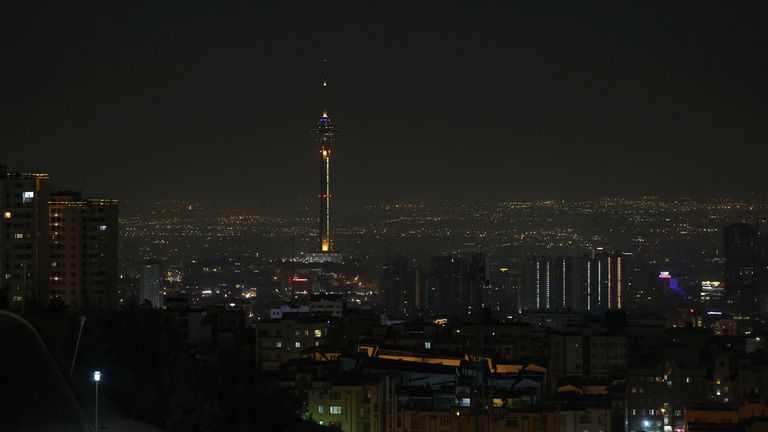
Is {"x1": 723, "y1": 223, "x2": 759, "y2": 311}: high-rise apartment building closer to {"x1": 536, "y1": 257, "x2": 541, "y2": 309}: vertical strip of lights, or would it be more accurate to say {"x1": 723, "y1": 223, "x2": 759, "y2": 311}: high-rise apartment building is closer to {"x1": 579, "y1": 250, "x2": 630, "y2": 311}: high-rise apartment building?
{"x1": 579, "y1": 250, "x2": 630, "y2": 311}: high-rise apartment building

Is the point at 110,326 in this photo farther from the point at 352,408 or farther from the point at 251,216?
the point at 251,216

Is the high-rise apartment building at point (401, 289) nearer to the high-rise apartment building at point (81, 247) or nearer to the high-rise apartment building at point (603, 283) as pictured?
the high-rise apartment building at point (603, 283)

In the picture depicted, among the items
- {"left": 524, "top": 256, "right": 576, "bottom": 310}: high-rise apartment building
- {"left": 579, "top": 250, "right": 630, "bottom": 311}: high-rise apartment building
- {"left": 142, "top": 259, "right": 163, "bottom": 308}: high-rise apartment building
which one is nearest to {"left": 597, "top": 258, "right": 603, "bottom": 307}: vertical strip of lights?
{"left": 579, "top": 250, "right": 630, "bottom": 311}: high-rise apartment building

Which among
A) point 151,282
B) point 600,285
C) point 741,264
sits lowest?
point 151,282

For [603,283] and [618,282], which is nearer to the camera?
[603,283]

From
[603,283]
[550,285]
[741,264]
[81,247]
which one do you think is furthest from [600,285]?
[81,247]

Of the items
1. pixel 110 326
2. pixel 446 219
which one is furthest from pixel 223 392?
pixel 446 219

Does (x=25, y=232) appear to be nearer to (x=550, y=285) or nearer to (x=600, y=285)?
(x=550, y=285)
